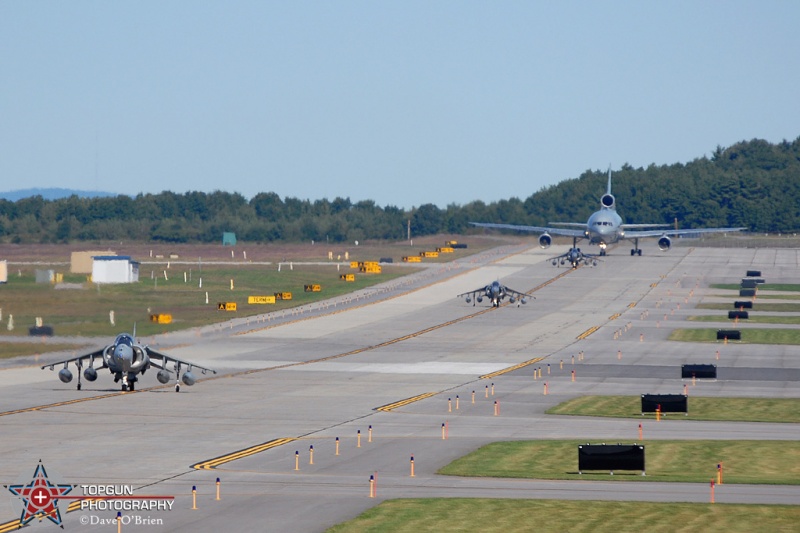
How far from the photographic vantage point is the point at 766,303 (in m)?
134

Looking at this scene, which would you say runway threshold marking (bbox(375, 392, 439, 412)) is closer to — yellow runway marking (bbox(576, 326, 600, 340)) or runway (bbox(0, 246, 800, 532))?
runway (bbox(0, 246, 800, 532))

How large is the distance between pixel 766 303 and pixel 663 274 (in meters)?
29.5

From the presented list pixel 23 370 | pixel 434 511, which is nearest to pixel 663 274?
pixel 23 370

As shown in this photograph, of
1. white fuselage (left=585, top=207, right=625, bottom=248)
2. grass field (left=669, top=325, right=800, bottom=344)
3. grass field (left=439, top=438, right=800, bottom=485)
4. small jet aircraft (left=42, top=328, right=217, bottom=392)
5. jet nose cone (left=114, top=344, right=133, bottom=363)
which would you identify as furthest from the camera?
white fuselage (left=585, top=207, right=625, bottom=248)

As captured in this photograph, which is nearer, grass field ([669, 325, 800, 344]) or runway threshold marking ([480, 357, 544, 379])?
runway threshold marking ([480, 357, 544, 379])

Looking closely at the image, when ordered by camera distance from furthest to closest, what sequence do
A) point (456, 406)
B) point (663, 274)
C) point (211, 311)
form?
point (663, 274)
point (211, 311)
point (456, 406)

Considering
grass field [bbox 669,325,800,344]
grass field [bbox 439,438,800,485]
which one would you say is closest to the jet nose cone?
grass field [bbox 439,438,800,485]

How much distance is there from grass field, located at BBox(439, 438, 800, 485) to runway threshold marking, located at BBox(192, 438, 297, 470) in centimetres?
736

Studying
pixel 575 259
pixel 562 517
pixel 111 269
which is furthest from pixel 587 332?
pixel 562 517

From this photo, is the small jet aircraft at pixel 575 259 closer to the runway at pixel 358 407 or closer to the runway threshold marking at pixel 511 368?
the runway at pixel 358 407

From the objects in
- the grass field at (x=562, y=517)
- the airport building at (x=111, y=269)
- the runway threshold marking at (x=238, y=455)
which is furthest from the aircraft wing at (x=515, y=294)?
the grass field at (x=562, y=517)

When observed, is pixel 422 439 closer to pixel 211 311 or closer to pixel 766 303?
pixel 211 311

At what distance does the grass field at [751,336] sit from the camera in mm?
101750

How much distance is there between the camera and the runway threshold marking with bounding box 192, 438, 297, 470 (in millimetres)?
45688
